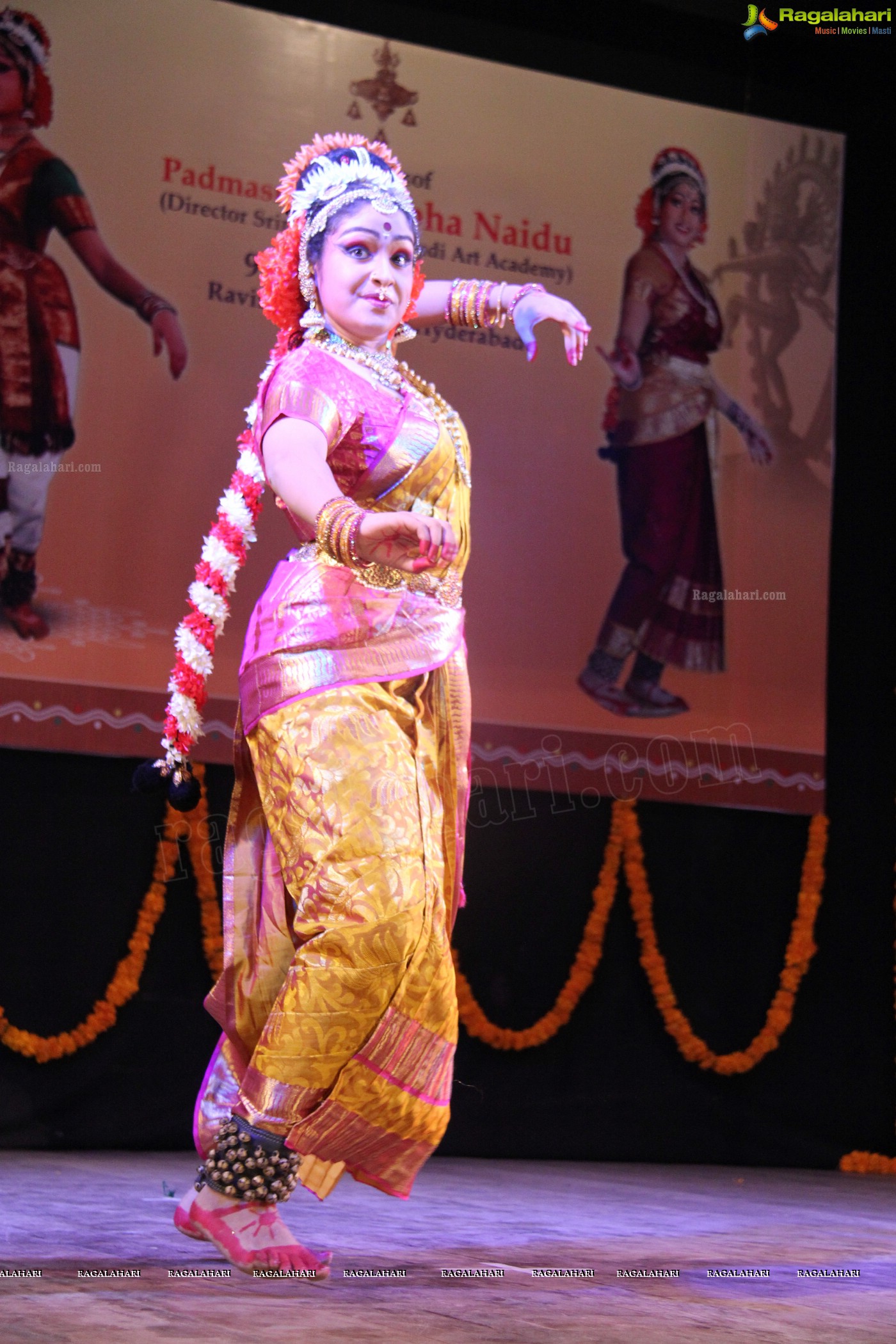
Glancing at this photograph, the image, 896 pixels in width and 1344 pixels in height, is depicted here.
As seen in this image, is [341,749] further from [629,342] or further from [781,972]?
[781,972]

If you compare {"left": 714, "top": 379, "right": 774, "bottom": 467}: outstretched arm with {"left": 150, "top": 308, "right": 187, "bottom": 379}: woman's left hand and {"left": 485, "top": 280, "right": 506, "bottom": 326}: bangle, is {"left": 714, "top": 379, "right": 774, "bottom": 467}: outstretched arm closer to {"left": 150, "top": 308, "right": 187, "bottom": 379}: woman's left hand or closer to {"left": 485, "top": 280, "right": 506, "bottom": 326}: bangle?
{"left": 150, "top": 308, "right": 187, "bottom": 379}: woman's left hand

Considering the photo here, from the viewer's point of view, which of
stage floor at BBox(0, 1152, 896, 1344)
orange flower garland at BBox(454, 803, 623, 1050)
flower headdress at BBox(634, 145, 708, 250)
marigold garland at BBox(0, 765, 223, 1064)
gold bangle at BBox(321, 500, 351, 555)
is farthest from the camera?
flower headdress at BBox(634, 145, 708, 250)

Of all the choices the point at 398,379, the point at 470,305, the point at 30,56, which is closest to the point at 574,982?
the point at 470,305

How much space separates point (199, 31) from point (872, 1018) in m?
3.58

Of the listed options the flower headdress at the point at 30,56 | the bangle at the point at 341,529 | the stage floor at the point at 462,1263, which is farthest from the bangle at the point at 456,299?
the flower headdress at the point at 30,56

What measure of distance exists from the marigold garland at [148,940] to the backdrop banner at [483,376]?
21cm

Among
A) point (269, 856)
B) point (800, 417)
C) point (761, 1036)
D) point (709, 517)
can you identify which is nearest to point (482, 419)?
point (709, 517)

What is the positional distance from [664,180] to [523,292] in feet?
7.79

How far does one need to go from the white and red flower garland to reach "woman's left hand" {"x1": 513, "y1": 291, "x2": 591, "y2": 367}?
49cm

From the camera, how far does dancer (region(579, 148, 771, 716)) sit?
14.9ft

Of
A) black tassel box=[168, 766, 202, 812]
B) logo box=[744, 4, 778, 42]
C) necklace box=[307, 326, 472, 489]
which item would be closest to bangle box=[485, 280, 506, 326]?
necklace box=[307, 326, 472, 489]

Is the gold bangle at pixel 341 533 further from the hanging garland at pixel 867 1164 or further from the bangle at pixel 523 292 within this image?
the hanging garland at pixel 867 1164

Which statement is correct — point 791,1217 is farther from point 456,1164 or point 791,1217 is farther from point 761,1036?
point 761,1036

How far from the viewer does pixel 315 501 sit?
6.79 feet
